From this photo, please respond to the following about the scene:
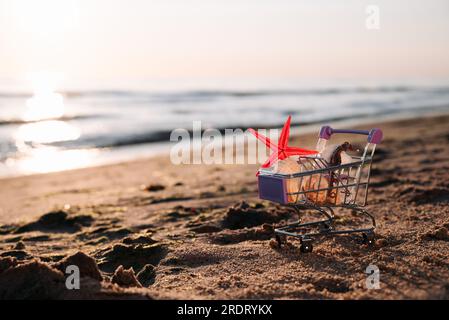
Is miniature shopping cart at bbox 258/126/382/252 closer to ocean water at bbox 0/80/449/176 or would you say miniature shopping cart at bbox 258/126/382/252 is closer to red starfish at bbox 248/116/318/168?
red starfish at bbox 248/116/318/168

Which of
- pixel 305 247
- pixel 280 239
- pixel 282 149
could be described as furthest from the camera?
pixel 280 239

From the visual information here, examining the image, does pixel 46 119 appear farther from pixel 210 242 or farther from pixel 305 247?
pixel 305 247

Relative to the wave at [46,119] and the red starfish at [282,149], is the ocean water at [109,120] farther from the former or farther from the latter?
the red starfish at [282,149]

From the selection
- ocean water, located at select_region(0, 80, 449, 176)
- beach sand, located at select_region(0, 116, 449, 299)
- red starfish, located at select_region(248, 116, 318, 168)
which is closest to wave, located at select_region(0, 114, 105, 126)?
ocean water, located at select_region(0, 80, 449, 176)

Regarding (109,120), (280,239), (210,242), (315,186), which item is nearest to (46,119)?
(109,120)

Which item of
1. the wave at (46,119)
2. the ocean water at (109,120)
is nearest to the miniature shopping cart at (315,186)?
the ocean water at (109,120)

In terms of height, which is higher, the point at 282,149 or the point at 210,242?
the point at 282,149

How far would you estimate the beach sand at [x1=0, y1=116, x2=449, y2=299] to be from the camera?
12.0 feet

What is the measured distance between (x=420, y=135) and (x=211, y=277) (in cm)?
1031

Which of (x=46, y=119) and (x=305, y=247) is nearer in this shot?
(x=305, y=247)

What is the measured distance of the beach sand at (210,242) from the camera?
3.64m

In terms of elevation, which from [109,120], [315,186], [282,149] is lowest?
[109,120]

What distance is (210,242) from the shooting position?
512 centimetres
